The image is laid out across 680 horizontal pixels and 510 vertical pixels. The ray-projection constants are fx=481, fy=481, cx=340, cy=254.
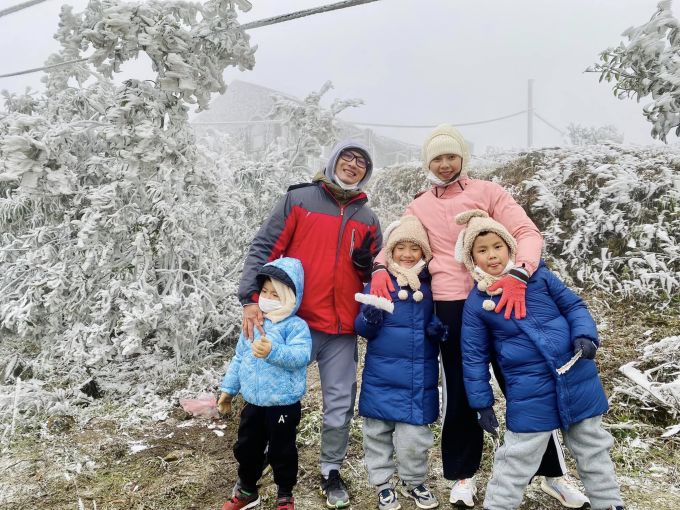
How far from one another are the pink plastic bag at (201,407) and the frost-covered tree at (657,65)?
4073mm

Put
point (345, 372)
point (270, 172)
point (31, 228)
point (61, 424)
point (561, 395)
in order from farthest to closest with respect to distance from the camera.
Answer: point (270, 172) → point (31, 228) → point (61, 424) → point (345, 372) → point (561, 395)

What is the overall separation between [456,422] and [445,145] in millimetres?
1634

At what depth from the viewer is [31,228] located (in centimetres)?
539

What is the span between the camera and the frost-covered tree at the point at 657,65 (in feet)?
10.8

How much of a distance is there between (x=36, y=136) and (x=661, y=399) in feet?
18.4

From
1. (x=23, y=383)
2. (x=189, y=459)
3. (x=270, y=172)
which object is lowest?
(x=189, y=459)

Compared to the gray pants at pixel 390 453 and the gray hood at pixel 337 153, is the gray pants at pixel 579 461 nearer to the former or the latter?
the gray pants at pixel 390 453

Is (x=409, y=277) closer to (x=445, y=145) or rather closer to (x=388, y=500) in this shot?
(x=445, y=145)

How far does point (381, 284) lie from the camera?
277 cm

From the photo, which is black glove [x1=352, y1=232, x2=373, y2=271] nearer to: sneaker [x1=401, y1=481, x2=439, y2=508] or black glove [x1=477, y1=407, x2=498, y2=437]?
black glove [x1=477, y1=407, x2=498, y2=437]

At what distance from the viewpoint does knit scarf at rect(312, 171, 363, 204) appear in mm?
3039

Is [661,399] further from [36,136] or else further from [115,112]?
[36,136]

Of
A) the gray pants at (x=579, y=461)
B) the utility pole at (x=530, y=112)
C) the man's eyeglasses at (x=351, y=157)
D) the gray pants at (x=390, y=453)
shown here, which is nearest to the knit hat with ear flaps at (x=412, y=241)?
the man's eyeglasses at (x=351, y=157)

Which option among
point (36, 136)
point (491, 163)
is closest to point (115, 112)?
point (36, 136)
